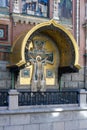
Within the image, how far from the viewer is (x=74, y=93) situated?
14.8 meters

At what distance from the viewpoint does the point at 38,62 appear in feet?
52.6

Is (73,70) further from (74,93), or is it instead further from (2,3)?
(2,3)

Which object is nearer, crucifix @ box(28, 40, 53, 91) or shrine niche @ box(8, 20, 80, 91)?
shrine niche @ box(8, 20, 80, 91)

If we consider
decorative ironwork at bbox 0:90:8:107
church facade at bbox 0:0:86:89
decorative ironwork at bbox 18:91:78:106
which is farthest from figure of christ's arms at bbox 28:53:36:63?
decorative ironwork at bbox 0:90:8:107

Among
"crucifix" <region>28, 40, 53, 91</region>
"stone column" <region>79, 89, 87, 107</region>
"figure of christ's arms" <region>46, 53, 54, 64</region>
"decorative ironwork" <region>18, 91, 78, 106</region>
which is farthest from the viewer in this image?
"figure of christ's arms" <region>46, 53, 54, 64</region>

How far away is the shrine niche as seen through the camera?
14805mm

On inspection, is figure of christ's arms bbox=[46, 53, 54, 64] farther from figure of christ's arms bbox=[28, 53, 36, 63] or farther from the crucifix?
figure of christ's arms bbox=[28, 53, 36, 63]

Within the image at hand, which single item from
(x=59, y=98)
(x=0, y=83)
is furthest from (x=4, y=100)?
(x=59, y=98)

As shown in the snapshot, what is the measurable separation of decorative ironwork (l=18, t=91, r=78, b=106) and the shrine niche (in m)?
1.54

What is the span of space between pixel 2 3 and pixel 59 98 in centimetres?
560

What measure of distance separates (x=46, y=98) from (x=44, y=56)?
304cm

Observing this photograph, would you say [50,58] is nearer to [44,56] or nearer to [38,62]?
[44,56]

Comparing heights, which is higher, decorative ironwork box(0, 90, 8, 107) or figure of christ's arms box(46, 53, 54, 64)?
figure of christ's arms box(46, 53, 54, 64)

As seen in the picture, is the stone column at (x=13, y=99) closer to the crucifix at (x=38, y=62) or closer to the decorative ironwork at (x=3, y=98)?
the decorative ironwork at (x=3, y=98)
